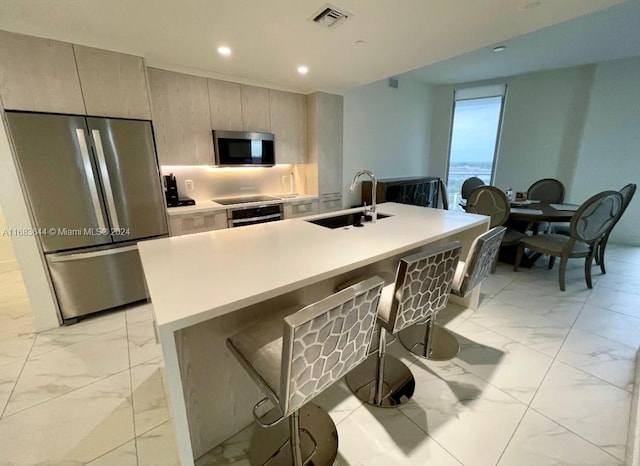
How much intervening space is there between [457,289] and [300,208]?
2.54m

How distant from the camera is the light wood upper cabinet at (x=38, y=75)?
6.50 feet

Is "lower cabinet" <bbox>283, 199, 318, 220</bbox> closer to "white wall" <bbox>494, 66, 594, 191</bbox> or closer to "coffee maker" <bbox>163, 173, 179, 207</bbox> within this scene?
"coffee maker" <bbox>163, 173, 179, 207</bbox>

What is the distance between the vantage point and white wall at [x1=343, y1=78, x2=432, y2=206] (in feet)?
15.4

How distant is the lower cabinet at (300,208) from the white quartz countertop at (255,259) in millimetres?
1689

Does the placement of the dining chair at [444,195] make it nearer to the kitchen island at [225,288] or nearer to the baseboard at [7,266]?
the kitchen island at [225,288]

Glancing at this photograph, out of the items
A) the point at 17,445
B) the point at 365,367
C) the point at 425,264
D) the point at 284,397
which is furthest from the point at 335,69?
the point at 17,445

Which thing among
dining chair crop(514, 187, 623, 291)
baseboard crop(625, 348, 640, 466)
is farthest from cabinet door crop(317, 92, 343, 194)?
baseboard crop(625, 348, 640, 466)

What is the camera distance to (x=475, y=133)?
5.66 meters

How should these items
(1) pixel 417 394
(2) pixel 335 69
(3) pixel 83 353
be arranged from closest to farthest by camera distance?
(1) pixel 417 394 → (3) pixel 83 353 → (2) pixel 335 69

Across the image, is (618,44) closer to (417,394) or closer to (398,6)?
(398,6)

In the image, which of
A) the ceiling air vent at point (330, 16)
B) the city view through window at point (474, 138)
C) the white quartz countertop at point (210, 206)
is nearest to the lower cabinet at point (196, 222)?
the white quartz countertop at point (210, 206)

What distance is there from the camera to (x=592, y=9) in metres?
1.88

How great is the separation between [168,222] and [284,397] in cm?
253

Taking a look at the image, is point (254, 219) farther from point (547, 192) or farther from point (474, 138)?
point (474, 138)
